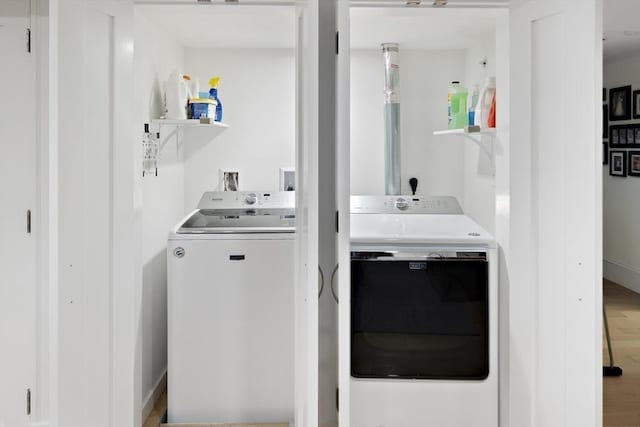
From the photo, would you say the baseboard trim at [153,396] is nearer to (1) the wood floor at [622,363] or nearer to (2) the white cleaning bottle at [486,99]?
(1) the wood floor at [622,363]

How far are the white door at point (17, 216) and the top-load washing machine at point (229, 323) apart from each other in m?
0.63

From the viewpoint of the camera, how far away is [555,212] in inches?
75.5

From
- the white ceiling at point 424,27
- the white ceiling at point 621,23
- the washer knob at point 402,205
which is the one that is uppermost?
the white ceiling at point 621,23

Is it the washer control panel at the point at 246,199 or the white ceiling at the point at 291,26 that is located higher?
the white ceiling at the point at 291,26

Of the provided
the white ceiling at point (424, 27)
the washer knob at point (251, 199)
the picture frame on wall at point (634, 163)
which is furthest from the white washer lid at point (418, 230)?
the picture frame on wall at point (634, 163)

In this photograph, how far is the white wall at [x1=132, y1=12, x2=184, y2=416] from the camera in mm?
2648

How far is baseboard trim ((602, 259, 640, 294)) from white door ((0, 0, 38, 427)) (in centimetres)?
491

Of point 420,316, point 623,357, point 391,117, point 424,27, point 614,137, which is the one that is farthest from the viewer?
point 614,137

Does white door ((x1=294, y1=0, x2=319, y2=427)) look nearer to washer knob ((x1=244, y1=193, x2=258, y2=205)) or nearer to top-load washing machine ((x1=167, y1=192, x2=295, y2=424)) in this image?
top-load washing machine ((x1=167, y1=192, x2=295, y2=424))

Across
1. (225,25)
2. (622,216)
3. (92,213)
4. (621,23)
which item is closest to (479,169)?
(621,23)

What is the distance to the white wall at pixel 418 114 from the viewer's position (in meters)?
3.43

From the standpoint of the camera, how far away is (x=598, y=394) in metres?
1.76

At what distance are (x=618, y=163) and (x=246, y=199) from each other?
3.83m

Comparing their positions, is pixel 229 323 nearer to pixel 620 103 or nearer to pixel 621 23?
pixel 621 23
